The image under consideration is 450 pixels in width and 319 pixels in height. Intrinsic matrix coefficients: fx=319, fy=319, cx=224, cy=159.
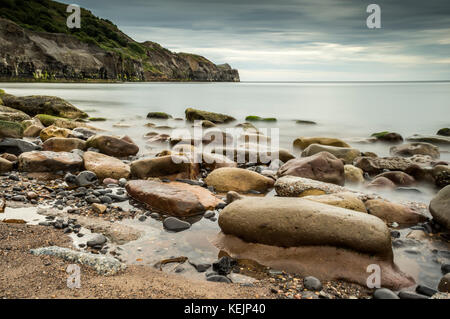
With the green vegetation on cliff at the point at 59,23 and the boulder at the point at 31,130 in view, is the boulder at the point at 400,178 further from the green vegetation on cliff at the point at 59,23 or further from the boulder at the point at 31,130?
the green vegetation on cliff at the point at 59,23

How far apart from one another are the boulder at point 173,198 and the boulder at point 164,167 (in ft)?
2.70

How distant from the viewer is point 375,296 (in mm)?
2887

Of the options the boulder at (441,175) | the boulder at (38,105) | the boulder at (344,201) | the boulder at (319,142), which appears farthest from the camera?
the boulder at (38,105)

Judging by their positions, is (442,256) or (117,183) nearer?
(442,256)

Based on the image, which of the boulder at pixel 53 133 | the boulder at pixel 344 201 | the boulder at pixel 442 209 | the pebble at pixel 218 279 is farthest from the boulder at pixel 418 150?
the boulder at pixel 53 133

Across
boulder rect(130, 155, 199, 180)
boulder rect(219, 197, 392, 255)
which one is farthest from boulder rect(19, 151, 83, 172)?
boulder rect(219, 197, 392, 255)

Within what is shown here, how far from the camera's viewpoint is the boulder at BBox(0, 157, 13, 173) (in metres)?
6.32

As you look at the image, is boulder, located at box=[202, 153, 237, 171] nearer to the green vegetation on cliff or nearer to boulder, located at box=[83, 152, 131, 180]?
boulder, located at box=[83, 152, 131, 180]

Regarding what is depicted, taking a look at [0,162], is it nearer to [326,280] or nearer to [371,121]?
[326,280]

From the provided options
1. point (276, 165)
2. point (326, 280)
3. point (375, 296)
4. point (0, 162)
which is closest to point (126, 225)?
point (326, 280)

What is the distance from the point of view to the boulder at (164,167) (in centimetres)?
647

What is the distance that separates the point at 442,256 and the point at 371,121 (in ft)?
67.5

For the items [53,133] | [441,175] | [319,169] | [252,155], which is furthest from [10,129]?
[441,175]

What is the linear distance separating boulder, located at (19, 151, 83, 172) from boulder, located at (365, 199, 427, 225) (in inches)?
231
